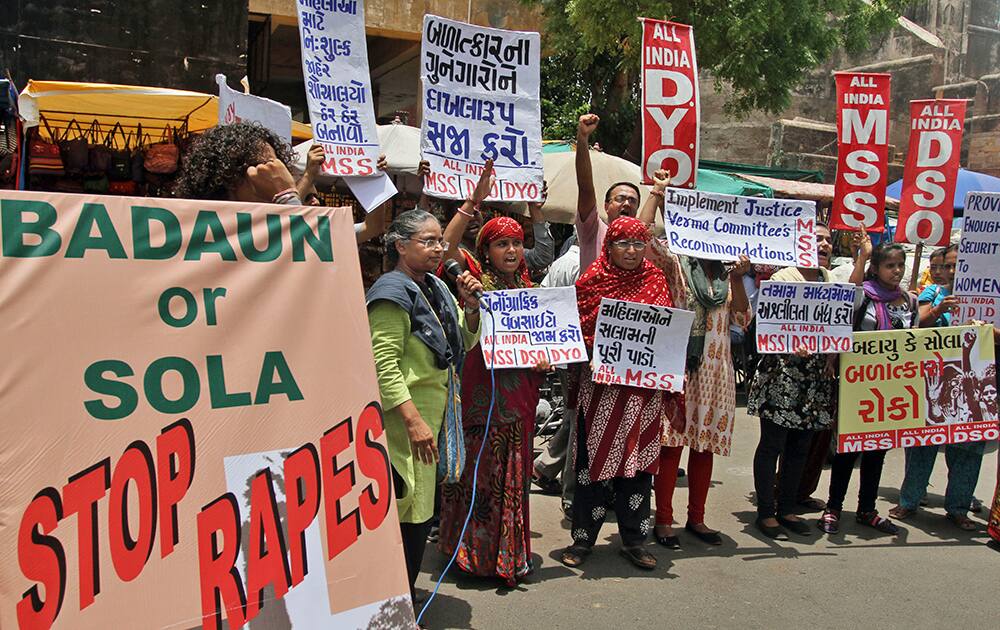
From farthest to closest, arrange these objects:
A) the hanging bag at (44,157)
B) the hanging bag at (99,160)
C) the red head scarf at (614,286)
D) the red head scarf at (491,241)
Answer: the hanging bag at (99,160) → the hanging bag at (44,157) → the red head scarf at (614,286) → the red head scarf at (491,241)

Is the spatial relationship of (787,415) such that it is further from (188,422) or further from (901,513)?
(188,422)

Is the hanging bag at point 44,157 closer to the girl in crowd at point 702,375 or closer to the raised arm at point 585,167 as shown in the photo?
the raised arm at point 585,167

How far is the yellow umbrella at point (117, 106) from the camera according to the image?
7.63 meters

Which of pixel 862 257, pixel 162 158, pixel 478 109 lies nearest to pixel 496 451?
pixel 478 109

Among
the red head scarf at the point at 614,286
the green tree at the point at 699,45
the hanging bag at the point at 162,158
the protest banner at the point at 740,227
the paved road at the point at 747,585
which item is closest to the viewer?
the paved road at the point at 747,585

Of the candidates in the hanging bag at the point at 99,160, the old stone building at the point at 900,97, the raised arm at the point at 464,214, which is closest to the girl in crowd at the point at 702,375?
the raised arm at the point at 464,214

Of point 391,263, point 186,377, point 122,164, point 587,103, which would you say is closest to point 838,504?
point 391,263

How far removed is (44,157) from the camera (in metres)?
7.62

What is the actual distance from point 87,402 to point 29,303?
0.89ft

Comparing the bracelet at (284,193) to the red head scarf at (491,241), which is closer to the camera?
the bracelet at (284,193)

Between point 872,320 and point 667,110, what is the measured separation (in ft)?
6.50

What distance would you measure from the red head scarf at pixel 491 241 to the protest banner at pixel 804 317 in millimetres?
1640

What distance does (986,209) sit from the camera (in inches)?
257

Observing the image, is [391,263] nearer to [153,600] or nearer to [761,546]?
[153,600]
